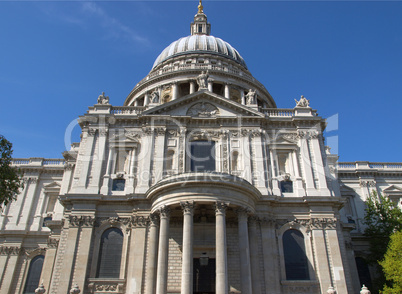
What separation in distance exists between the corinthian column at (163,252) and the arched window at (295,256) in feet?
30.2

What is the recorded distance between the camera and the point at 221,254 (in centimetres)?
2183

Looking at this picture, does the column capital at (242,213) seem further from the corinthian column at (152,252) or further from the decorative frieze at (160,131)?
the decorative frieze at (160,131)

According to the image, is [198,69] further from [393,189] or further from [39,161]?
[393,189]

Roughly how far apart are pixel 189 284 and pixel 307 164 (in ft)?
47.5

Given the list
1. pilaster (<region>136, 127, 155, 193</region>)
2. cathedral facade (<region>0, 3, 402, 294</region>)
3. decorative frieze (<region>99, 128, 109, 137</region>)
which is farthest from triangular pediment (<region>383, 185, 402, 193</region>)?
decorative frieze (<region>99, 128, 109, 137</region>)

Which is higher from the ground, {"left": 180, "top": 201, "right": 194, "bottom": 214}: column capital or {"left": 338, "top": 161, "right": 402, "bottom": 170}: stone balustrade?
{"left": 338, "top": 161, "right": 402, "bottom": 170}: stone balustrade

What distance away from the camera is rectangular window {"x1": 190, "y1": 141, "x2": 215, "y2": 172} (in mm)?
29266

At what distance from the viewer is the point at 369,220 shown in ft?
115

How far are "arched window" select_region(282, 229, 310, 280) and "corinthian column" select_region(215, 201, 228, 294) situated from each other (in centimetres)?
629

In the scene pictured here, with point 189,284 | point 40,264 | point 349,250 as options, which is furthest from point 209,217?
point 40,264

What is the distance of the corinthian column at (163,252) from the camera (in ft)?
71.5

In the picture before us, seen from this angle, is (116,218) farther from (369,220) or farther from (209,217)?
(369,220)

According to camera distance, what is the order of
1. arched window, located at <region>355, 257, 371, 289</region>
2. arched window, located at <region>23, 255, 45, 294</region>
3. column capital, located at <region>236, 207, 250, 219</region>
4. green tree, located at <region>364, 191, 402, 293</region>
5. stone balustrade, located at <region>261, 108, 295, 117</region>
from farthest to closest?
arched window, located at <region>355, 257, 371, 289</region>, arched window, located at <region>23, 255, 45, 294</region>, stone balustrade, located at <region>261, 108, 295, 117</region>, green tree, located at <region>364, 191, 402, 293</region>, column capital, located at <region>236, 207, 250, 219</region>

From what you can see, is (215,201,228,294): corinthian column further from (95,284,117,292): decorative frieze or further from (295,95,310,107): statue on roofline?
(295,95,310,107): statue on roofline
